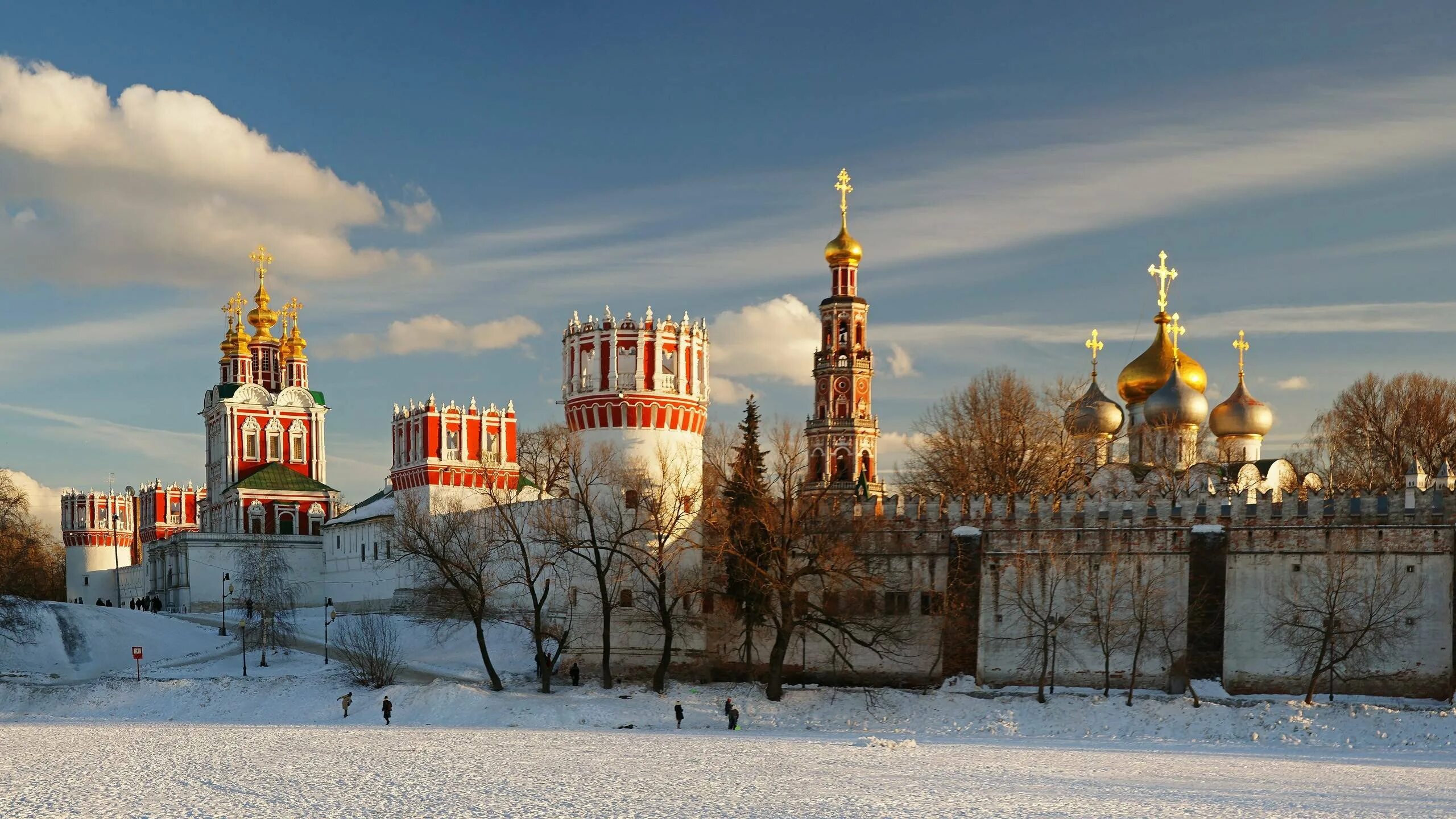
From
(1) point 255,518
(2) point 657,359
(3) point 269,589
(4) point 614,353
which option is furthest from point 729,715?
(1) point 255,518

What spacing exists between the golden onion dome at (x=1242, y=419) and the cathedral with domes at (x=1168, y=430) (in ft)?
0.10

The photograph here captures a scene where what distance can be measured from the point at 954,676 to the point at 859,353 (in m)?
29.8

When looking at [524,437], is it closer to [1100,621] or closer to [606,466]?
[606,466]

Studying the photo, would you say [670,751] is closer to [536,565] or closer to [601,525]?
[601,525]

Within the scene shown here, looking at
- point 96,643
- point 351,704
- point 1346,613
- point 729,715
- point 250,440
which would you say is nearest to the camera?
point 1346,613

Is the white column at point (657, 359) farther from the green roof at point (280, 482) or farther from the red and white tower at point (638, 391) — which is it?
the green roof at point (280, 482)

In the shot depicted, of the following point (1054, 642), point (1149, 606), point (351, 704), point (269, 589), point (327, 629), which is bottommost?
point (351, 704)

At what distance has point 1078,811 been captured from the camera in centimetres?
2519

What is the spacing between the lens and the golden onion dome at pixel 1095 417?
6184cm

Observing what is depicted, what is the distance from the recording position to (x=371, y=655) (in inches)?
1809

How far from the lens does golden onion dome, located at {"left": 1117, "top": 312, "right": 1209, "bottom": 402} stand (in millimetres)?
61438

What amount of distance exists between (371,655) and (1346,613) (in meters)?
25.9

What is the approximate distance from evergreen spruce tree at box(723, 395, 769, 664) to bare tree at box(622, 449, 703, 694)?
1.16m

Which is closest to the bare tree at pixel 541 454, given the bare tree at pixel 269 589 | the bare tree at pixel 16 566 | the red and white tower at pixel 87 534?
the bare tree at pixel 269 589
